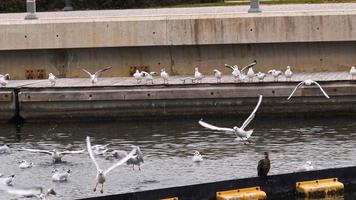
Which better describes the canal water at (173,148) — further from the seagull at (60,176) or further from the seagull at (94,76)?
the seagull at (94,76)

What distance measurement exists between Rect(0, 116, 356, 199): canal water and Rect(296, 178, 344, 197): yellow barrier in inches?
105

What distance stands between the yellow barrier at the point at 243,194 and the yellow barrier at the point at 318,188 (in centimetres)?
117

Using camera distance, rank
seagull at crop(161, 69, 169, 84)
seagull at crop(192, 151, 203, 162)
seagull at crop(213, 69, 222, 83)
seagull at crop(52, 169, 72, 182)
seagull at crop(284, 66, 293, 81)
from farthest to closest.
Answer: seagull at crop(161, 69, 169, 84)
seagull at crop(213, 69, 222, 83)
seagull at crop(284, 66, 293, 81)
seagull at crop(192, 151, 203, 162)
seagull at crop(52, 169, 72, 182)

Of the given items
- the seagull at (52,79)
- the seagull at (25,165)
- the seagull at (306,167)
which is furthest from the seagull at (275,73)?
the seagull at (25,165)

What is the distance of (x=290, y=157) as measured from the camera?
3594cm

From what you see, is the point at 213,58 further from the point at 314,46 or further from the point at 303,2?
the point at 303,2

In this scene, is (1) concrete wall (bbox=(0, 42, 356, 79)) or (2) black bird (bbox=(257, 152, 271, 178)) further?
(1) concrete wall (bbox=(0, 42, 356, 79))

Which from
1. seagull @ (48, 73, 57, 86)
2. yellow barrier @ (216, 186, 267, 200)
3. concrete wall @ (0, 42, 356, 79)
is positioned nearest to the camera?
yellow barrier @ (216, 186, 267, 200)

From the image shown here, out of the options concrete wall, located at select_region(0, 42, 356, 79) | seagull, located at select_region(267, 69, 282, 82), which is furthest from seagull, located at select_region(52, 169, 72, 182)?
concrete wall, located at select_region(0, 42, 356, 79)

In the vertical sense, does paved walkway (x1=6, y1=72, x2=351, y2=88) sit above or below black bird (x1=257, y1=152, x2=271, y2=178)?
above

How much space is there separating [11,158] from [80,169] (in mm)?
2767

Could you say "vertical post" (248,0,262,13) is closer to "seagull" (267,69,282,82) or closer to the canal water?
"seagull" (267,69,282,82)

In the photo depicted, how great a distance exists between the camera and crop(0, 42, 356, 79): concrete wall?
151 feet

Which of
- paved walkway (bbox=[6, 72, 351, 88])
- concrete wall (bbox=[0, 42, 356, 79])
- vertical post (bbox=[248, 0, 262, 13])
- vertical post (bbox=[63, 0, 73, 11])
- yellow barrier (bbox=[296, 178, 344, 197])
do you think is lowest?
yellow barrier (bbox=[296, 178, 344, 197])
